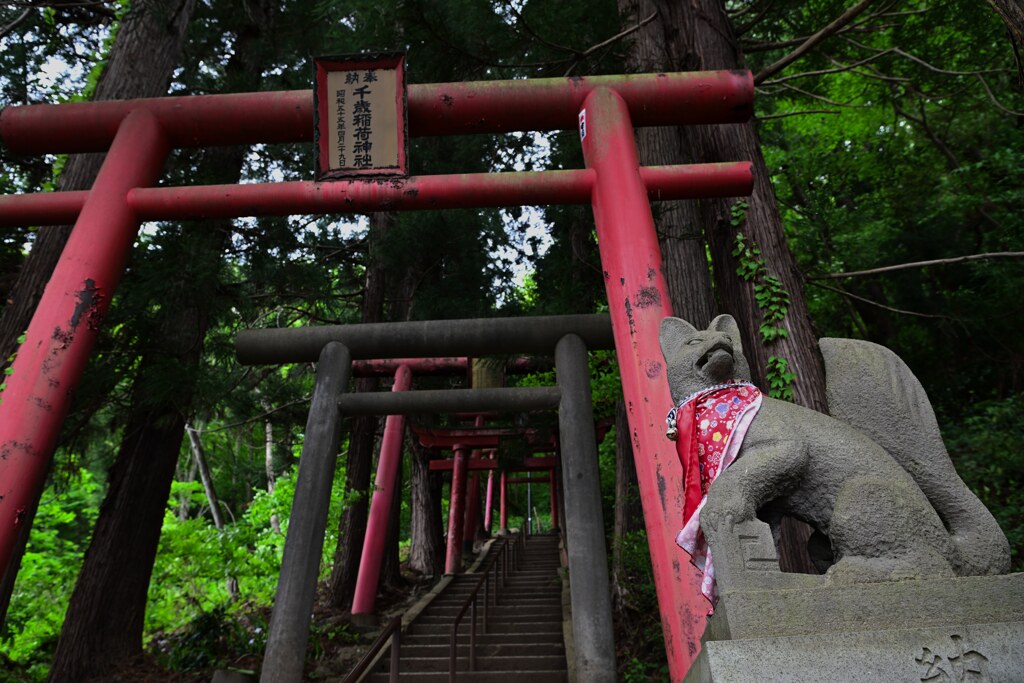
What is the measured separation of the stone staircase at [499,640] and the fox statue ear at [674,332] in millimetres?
5916

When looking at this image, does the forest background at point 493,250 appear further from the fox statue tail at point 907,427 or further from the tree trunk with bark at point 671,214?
the fox statue tail at point 907,427

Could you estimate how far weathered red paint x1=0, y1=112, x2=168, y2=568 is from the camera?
4.40 metres

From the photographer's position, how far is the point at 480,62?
6988 millimetres

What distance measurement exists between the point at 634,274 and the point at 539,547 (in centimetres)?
1848

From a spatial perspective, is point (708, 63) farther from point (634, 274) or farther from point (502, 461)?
point (502, 461)

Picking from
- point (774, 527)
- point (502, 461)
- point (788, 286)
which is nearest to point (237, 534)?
point (502, 461)

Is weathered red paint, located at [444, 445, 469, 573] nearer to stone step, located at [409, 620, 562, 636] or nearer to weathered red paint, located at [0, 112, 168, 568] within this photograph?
stone step, located at [409, 620, 562, 636]

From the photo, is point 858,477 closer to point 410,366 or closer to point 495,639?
point 495,639

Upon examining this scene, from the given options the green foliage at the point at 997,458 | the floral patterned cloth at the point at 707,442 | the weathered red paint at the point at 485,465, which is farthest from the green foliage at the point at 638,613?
the weathered red paint at the point at 485,465

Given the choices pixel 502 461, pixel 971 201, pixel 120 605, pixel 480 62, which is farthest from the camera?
pixel 502 461

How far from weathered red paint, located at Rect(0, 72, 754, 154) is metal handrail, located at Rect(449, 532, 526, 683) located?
16.0 feet

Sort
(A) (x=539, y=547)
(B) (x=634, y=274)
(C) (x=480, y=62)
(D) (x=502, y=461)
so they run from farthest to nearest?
1. (A) (x=539, y=547)
2. (D) (x=502, y=461)
3. (C) (x=480, y=62)
4. (B) (x=634, y=274)

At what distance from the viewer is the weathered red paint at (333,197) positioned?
544 centimetres

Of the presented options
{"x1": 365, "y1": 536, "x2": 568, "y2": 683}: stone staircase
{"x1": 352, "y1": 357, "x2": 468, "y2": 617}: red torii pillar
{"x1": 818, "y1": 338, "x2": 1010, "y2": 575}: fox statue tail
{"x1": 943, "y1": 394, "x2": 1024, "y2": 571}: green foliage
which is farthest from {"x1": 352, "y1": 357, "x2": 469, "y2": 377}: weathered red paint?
{"x1": 818, "y1": 338, "x2": 1010, "y2": 575}: fox statue tail
